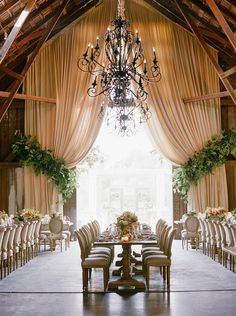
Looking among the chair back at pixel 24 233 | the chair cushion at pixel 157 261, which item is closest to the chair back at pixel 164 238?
the chair cushion at pixel 157 261

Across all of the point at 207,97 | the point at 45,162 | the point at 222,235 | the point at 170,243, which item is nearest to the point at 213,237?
A: the point at 222,235

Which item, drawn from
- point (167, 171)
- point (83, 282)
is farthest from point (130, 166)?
point (83, 282)

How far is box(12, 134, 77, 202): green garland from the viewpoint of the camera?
1427 centimetres

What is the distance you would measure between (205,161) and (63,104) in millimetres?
4154

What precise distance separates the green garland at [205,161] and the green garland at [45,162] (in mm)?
2932

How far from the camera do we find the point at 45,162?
14242mm

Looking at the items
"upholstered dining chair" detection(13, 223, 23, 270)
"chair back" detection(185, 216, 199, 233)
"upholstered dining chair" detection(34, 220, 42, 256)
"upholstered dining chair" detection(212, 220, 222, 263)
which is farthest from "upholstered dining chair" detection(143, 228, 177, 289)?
"upholstered dining chair" detection(34, 220, 42, 256)

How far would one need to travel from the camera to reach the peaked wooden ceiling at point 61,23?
1151cm

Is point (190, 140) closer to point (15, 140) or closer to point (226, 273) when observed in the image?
point (15, 140)

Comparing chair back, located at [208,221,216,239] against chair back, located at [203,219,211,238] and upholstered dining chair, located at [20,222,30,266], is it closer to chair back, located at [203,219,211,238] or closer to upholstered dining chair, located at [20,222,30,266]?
chair back, located at [203,219,211,238]

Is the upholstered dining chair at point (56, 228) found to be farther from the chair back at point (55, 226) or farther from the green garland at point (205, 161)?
the green garland at point (205, 161)

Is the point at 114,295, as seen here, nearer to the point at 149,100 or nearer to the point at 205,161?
the point at 205,161

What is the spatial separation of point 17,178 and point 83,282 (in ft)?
25.3

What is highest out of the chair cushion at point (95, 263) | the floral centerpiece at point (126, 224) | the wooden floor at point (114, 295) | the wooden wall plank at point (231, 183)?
the wooden wall plank at point (231, 183)
